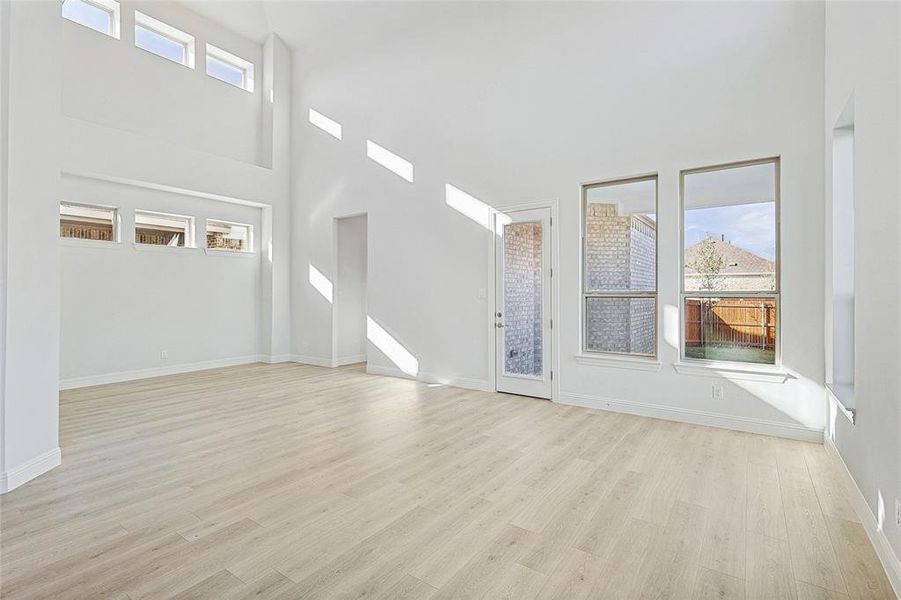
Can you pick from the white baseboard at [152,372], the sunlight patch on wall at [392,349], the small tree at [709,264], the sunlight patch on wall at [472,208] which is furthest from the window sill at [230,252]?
the small tree at [709,264]

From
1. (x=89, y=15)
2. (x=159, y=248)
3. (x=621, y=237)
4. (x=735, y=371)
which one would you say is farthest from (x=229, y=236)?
(x=735, y=371)

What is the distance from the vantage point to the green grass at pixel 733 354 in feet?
14.0

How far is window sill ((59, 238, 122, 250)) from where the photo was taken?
6023mm

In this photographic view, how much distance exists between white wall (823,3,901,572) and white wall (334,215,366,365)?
6.58 metres

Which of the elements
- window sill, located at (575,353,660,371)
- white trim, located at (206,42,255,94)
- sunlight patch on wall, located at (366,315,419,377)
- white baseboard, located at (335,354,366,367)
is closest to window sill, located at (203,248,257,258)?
white baseboard, located at (335,354,366,367)

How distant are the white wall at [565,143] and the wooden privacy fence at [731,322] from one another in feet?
0.52

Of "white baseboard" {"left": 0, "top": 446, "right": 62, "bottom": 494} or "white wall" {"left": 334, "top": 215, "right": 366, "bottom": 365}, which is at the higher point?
"white wall" {"left": 334, "top": 215, "right": 366, "bottom": 365}

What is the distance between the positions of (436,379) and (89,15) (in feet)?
23.1

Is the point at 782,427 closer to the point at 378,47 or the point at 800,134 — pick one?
the point at 800,134

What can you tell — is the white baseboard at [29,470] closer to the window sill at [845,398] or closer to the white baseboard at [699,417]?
the white baseboard at [699,417]

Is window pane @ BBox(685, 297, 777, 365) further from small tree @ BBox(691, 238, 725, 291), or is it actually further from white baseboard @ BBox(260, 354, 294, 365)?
white baseboard @ BBox(260, 354, 294, 365)

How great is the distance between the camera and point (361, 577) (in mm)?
2078

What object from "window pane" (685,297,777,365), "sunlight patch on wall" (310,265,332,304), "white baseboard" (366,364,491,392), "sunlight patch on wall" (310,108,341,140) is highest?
"sunlight patch on wall" (310,108,341,140)

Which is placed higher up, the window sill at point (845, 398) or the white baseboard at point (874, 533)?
the window sill at point (845, 398)
